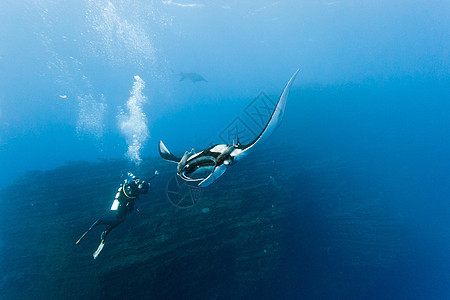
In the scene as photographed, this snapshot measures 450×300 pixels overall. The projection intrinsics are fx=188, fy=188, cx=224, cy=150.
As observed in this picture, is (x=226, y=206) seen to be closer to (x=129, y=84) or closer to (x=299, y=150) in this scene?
(x=299, y=150)

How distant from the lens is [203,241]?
9320 mm

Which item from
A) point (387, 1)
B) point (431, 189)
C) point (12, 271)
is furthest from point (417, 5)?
point (12, 271)

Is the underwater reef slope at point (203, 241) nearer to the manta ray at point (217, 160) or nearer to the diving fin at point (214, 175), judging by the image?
the manta ray at point (217, 160)

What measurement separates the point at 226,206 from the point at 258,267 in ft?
11.3

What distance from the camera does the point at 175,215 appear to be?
34.0 ft

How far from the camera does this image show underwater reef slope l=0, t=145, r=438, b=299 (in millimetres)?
8508

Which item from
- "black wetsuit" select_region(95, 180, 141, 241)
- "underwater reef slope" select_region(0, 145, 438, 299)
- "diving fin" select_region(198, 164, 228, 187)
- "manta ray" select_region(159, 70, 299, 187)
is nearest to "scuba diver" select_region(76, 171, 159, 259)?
"black wetsuit" select_region(95, 180, 141, 241)

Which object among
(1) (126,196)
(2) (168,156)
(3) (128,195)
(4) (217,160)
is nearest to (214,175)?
(4) (217,160)

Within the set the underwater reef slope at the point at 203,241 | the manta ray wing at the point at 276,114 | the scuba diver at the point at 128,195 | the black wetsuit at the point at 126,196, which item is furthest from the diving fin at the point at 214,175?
the underwater reef slope at the point at 203,241

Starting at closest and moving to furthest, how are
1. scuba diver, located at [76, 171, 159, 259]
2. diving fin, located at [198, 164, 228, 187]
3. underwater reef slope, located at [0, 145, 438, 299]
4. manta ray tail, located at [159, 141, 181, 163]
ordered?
1. diving fin, located at [198, 164, 228, 187]
2. manta ray tail, located at [159, 141, 181, 163]
3. scuba diver, located at [76, 171, 159, 259]
4. underwater reef slope, located at [0, 145, 438, 299]

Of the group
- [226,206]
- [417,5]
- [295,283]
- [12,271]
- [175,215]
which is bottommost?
[295,283]

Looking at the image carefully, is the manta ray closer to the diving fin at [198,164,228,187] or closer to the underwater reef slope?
the diving fin at [198,164,228,187]

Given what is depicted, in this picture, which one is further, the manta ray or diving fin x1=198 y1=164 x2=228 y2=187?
the manta ray

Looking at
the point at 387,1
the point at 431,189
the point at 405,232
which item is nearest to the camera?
the point at 405,232
